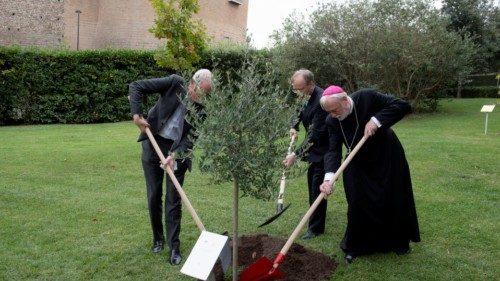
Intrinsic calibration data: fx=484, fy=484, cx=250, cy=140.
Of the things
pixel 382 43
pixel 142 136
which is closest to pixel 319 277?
pixel 142 136

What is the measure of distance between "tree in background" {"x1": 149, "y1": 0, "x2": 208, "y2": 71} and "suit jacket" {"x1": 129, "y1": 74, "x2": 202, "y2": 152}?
910cm

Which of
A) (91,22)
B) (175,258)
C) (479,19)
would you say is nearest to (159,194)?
(175,258)

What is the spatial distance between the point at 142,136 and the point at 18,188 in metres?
3.87

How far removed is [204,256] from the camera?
155 inches

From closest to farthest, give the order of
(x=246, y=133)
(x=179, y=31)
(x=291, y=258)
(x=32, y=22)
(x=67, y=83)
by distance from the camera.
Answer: (x=246, y=133), (x=291, y=258), (x=179, y=31), (x=67, y=83), (x=32, y=22)

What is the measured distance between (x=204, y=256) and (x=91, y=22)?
25554mm

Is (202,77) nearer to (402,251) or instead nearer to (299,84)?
(299,84)

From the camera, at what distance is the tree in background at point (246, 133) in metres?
3.72

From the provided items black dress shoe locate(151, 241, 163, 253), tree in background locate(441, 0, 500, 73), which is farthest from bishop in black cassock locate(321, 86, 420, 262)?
tree in background locate(441, 0, 500, 73)

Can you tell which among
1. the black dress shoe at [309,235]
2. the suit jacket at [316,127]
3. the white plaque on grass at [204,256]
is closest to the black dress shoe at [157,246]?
the white plaque on grass at [204,256]

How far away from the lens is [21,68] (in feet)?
53.6

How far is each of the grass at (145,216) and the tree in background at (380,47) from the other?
269 inches

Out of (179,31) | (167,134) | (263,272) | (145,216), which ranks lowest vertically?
(145,216)

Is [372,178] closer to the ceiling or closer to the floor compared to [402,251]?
closer to the ceiling
